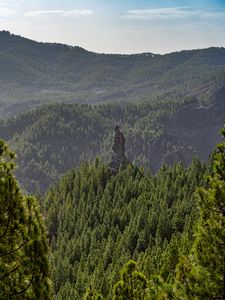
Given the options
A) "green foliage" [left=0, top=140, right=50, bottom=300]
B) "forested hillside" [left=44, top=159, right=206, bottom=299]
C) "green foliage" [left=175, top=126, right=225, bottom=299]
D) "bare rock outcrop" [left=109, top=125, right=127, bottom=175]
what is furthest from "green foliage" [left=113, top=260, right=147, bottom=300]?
"bare rock outcrop" [left=109, top=125, right=127, bottom=175]

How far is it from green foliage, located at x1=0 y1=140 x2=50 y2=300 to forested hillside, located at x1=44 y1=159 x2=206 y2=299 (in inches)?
2363

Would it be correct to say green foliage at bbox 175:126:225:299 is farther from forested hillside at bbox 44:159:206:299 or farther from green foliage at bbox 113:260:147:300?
forested hillside at bbox 44:159:206:299

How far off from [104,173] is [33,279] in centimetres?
16530

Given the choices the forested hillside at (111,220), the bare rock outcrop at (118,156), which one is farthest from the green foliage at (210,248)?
the bare rock outcrop at (118,156)

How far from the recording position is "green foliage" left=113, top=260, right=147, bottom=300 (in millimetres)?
28109

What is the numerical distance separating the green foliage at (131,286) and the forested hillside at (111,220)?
166ft

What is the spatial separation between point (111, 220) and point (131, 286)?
122 meters

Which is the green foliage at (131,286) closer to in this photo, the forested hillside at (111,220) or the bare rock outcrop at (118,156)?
the forested hillside at (111,220)

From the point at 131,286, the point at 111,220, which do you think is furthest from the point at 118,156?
the point at 131,286

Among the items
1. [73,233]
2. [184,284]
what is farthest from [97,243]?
[184,284]

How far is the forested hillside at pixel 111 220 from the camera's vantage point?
104750 millimetres

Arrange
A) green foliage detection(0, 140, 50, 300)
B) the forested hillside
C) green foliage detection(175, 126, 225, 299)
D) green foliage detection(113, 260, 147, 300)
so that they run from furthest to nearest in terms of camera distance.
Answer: the forested hillside, green foliage detection(113, 260, 147, 300), green foliage detection(175, 126, 225, 299), green foliage detection(0, 140, 50, 300)

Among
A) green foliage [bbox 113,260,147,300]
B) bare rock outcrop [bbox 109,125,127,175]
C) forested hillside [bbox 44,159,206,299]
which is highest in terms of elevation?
green foliage [bbox 113,260,147,300]

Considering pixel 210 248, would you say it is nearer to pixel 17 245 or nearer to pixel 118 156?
pixel 17 245
